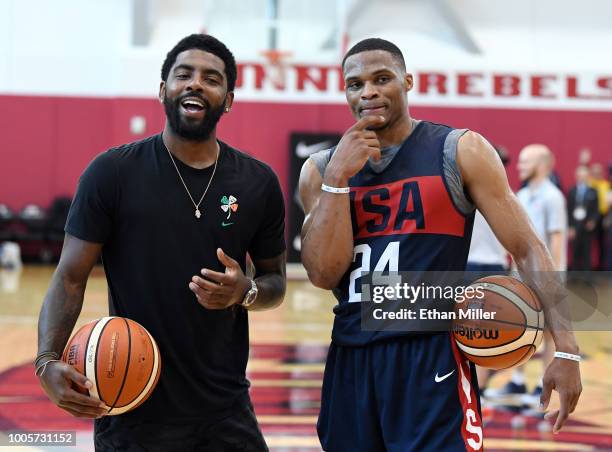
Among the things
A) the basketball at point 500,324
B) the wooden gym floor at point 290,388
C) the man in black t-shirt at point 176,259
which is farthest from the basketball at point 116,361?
the wooden gym floor at point 290,388

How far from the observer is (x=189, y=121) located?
3.12 metres

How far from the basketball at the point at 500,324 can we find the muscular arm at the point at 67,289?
1.29 meters

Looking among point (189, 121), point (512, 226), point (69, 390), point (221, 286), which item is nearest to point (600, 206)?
point (512, 226)

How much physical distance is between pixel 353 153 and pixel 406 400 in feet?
2.85

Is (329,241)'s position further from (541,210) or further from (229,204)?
(541,210)

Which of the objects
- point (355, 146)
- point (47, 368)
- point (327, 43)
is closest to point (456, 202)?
point (355, 146)

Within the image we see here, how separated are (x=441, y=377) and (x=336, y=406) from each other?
0.40 metres

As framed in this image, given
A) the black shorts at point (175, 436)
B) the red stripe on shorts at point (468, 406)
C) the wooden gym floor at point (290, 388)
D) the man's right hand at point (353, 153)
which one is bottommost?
the wooden gym floor at point (290, 388)

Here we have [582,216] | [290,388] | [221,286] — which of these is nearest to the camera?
[221,286]

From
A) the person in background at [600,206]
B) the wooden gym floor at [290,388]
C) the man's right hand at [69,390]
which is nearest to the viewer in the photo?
the man's right hand at [69,390]

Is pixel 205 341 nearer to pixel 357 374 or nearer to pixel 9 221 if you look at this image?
pixel 357 374

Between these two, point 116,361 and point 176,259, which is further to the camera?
point 176,259

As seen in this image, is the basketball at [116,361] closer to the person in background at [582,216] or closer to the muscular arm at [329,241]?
the muscular arm at [329,241]

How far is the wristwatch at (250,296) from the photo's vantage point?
308 cm
